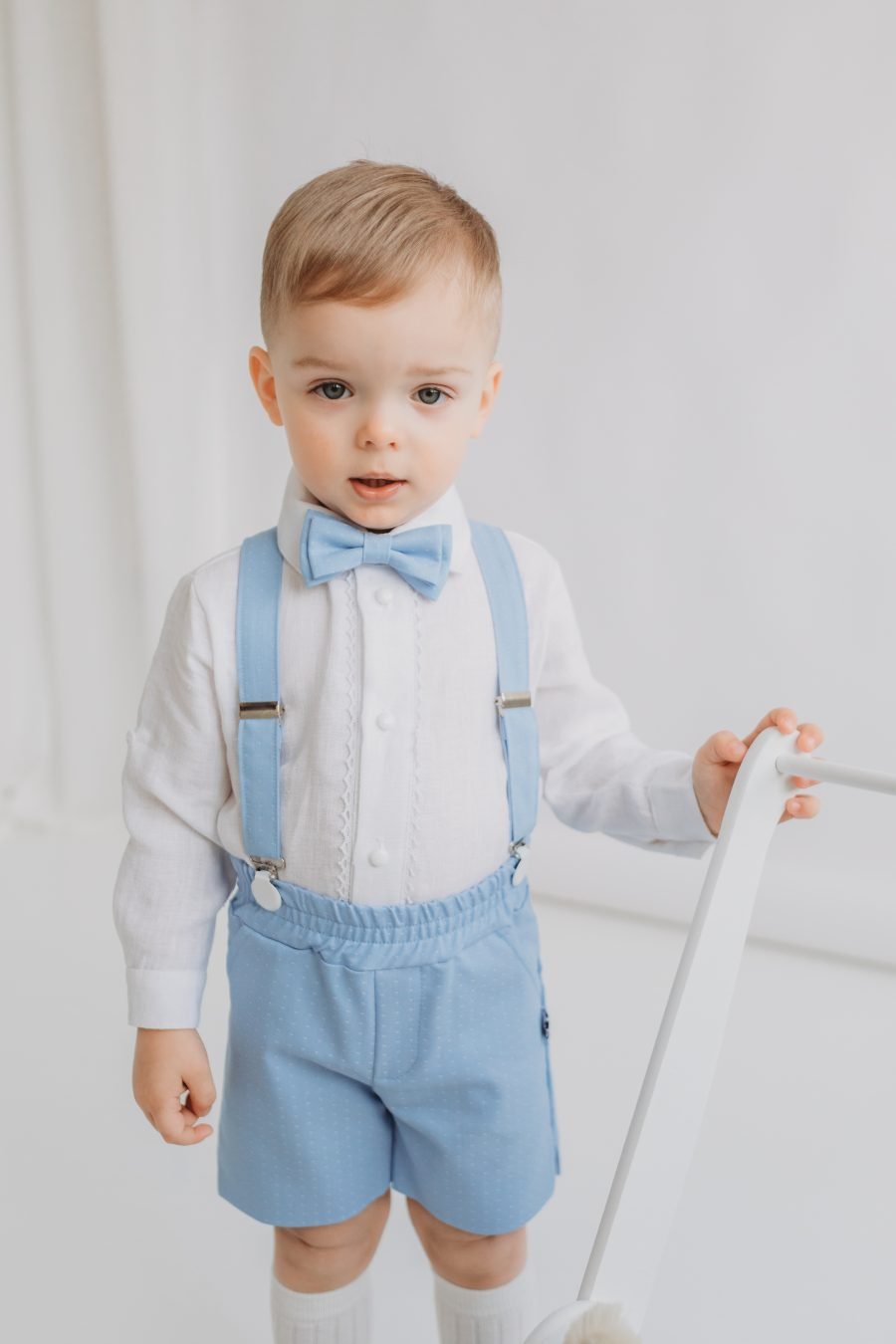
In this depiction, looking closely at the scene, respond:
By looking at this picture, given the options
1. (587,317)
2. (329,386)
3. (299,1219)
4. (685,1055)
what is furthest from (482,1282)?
(587,317)

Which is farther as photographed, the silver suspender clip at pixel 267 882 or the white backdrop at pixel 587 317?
the white backdrop at pixel 587 317

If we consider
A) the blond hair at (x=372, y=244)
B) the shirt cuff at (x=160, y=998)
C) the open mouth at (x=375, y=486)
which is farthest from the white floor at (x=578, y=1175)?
the blond hair at (x=372, y=244)

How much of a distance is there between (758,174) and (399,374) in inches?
42.5

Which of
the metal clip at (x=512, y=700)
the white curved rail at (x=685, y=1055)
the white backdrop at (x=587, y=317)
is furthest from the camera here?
the white backdrop at (x=587, y=317)

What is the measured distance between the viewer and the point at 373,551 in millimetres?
870

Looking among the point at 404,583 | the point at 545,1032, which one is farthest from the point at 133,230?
the point at 545,1032

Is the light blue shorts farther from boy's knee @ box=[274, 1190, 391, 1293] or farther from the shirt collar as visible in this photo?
the shirt collar

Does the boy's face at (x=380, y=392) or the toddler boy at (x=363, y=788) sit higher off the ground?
the boy's face at (x=380, y=392)

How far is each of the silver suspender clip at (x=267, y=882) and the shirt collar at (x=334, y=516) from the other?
0.63ft

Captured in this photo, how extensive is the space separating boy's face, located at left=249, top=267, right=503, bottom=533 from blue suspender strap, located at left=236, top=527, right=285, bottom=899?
0.08 m

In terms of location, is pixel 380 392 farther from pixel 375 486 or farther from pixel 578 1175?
pixel 578 1175

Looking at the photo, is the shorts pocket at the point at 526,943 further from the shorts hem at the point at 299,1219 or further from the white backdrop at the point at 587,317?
the white backdrop at the point at 587,317

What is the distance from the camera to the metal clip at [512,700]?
2.96ft

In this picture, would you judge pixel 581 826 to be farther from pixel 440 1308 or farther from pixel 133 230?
pixel 133 230
